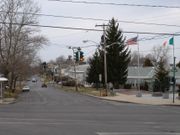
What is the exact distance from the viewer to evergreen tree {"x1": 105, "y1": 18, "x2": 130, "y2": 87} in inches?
3671

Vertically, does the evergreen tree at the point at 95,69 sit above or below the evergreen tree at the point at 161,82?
above

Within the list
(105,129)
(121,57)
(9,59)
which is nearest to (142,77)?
(121,57)

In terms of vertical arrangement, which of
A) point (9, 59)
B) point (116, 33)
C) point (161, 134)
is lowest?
point (161, 134)

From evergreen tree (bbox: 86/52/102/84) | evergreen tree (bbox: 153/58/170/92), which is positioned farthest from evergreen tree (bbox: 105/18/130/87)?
evergreen tree (bbox: 153/58/170/92)

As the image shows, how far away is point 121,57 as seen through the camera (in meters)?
94.2

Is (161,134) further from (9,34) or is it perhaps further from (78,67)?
(78,67)

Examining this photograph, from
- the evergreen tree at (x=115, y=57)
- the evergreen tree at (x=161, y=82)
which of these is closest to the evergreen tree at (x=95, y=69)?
the evergreen tree at (x=115, y=57)

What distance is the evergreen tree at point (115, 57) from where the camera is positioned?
9325cm

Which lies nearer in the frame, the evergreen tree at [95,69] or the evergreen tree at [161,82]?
the evergreen tree at [161,82]

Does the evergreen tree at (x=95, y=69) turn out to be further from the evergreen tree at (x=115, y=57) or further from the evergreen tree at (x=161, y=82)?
the evergreen tree at (x=161, y=82)

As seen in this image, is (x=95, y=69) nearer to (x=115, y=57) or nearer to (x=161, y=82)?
(x=115, y=57)

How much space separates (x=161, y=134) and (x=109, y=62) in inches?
2992

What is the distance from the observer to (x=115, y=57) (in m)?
93.7

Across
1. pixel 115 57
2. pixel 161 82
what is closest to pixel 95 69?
pixel 115 57
